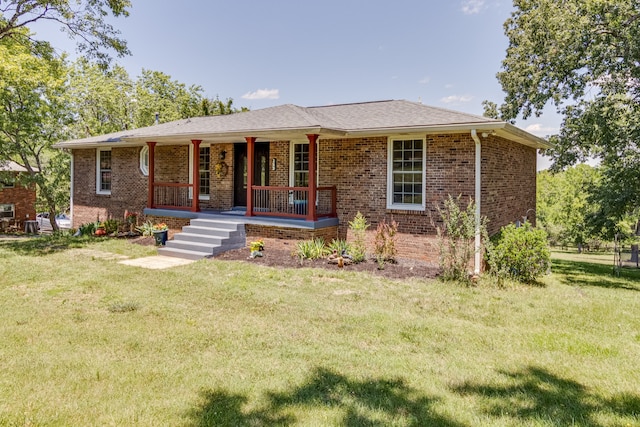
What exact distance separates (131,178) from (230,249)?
6.55m

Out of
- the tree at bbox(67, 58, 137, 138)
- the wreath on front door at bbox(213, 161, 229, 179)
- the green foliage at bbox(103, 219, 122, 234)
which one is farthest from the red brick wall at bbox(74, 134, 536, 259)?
the tree at bbox(67, 58, 137, 138)

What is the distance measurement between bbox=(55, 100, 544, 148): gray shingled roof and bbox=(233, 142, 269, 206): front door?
1040 millimetres

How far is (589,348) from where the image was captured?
15.1 feet

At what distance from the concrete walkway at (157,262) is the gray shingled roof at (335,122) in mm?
3486

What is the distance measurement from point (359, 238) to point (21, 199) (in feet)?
93.0

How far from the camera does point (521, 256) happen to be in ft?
26.4

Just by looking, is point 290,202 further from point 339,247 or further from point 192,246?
point 192,246

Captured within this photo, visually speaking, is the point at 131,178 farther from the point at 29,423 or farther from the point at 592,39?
the point at 592,39

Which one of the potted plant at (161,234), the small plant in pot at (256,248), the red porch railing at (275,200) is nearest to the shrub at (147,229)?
the red porch railing at (275,200)

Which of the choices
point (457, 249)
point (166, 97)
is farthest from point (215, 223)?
point (166, 97)

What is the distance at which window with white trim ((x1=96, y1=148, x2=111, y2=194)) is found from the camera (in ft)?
51.0

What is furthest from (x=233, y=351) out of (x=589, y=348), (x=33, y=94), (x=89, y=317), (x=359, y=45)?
(x=33, y=94)

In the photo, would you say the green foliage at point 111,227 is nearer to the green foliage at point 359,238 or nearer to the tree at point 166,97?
the green foliage at point 359,238

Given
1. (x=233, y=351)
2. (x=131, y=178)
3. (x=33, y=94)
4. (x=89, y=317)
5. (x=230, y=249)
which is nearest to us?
(x=233, y=351)
